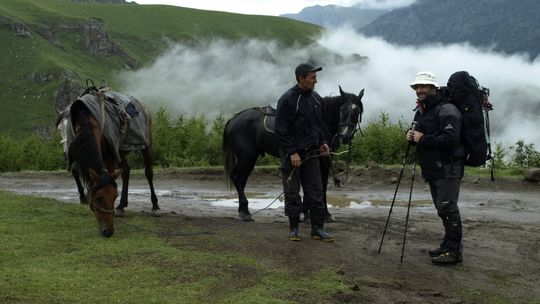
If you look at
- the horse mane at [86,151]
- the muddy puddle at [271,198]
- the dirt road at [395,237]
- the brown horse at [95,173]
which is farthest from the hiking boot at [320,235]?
the horse mane at [86,151]

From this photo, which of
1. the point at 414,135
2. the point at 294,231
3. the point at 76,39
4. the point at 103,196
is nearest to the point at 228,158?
the point at 294,231

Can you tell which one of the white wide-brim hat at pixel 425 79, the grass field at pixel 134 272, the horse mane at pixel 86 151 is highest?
the white wide-brim hat at pixel 425 79

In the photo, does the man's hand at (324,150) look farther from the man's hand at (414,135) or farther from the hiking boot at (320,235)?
the man's hand at (414,135)

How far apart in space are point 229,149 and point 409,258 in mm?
4329

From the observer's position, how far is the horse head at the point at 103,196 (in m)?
7.41

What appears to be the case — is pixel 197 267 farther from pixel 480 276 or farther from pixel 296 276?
pixel 480 276

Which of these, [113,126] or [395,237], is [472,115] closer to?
[395,237]

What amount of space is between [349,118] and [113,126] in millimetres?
3882

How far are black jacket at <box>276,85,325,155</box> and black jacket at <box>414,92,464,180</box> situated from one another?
1501 millimetres

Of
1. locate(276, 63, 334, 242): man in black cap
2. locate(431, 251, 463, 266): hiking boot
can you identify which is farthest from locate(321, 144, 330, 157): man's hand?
locate(431, 251, 463, 266): hiking boot

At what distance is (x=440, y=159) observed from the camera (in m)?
6.89

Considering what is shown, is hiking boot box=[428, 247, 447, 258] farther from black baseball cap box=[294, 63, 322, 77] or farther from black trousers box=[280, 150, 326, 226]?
black baseball cap box=[294, 63, 322, 77]

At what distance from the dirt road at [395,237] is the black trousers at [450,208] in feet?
1.08

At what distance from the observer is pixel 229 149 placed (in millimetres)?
10281
